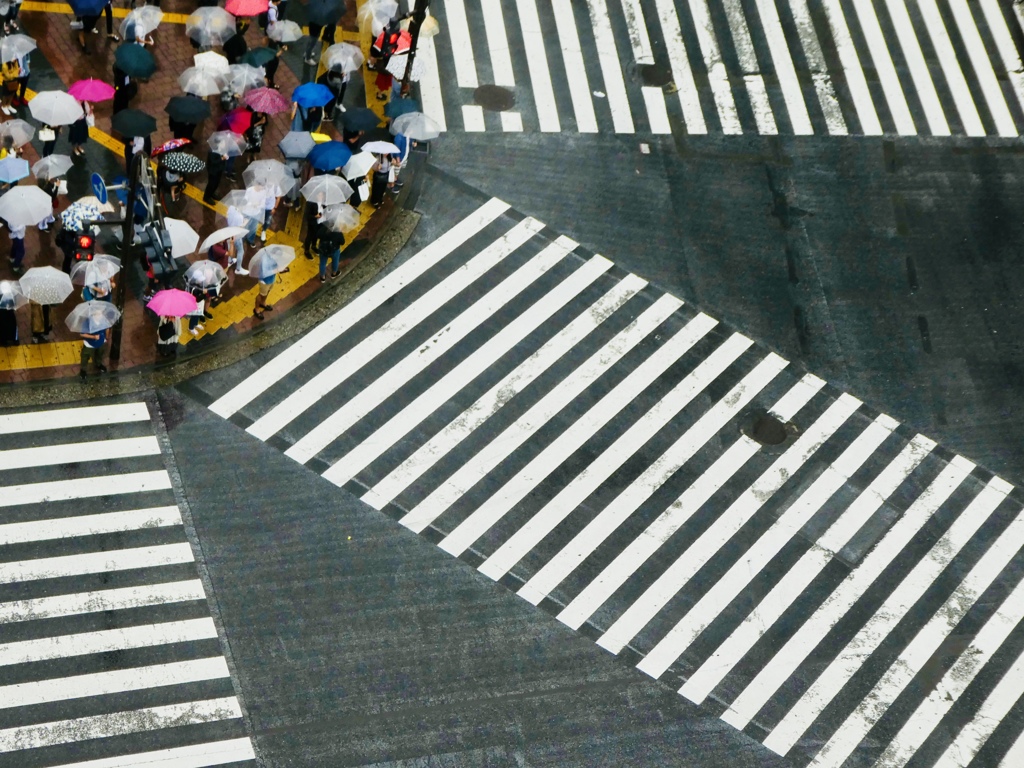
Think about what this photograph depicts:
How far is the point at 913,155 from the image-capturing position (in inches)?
1080

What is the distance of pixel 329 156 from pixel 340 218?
46.5 inches

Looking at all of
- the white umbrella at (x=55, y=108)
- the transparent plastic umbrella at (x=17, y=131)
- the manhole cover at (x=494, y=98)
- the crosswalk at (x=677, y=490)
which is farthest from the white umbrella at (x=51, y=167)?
the manhole cover at (x=494, y=98)

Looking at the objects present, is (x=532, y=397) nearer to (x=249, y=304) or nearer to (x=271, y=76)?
(x=249, y=304)

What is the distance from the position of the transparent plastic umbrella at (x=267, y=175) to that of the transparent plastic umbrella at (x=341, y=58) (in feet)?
8.86

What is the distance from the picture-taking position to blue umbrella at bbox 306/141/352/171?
2342cm

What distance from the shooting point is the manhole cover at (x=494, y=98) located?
88.2 feet

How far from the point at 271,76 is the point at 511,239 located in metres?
5.45

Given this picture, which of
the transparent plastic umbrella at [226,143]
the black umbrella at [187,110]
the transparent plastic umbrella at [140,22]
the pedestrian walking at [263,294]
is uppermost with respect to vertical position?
the transparent plastic umbrella at [140,22]

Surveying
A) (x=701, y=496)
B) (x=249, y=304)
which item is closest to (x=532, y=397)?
(x=701, y=496)

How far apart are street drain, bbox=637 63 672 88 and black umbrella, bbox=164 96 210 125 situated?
28.6ft

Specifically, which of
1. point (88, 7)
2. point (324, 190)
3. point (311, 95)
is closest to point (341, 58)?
point (311, 95)

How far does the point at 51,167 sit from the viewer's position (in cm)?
2252

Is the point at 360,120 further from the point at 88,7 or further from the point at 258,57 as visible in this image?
the point at 88,7

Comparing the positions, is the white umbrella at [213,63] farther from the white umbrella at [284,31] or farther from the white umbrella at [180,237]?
the white umbrella at [180,237]
